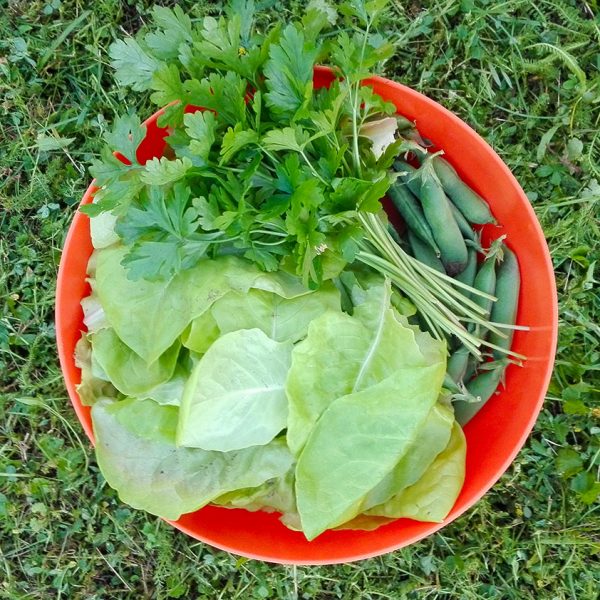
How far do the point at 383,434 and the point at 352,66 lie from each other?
0.58 metres

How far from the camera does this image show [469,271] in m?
1.46

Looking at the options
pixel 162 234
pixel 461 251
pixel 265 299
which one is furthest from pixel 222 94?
pixel 461 251

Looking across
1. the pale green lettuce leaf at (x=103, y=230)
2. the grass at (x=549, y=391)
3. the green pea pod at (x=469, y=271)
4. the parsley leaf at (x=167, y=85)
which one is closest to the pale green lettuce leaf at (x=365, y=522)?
the grass at (x=549, y=391)

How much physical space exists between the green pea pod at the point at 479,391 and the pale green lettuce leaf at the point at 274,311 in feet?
1.15

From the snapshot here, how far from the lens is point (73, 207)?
5.69 feet

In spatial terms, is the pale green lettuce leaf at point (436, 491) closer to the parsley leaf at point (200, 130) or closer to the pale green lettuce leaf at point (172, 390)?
the pale green lettuce leaf at point (172, 390)

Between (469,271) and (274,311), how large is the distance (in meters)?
0.41

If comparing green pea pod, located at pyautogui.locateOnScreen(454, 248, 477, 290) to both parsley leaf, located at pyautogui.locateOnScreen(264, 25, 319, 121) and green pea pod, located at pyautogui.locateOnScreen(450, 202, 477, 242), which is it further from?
parsley leaf, located at pyautogui.locateOnScreen(264, 25, 319, 121)

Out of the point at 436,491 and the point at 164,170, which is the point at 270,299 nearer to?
the point at 164,170

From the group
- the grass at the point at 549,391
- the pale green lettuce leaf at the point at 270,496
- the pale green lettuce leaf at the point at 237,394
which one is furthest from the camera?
the grass at the point at 549,391

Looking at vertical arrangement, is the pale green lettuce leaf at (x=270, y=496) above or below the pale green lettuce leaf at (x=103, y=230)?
below

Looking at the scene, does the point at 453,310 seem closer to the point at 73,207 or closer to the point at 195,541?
the point at 195,541

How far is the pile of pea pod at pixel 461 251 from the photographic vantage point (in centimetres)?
142

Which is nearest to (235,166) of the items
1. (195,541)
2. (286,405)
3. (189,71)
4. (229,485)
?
(189,71)
